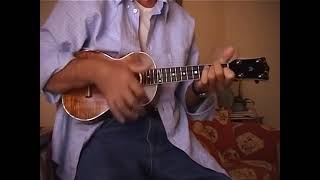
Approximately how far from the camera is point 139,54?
87 centimetres

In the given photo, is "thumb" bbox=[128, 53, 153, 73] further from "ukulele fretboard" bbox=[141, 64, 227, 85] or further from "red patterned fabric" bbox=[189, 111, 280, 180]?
A: "red patterned fabric" bbox=[189, 111, 280, 180]

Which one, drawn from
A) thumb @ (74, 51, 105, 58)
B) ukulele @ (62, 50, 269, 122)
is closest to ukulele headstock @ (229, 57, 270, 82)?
ukulele @ (62, 50, 269, 122)

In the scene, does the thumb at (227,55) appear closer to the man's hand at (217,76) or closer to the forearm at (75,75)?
the man's hand at (217,76)

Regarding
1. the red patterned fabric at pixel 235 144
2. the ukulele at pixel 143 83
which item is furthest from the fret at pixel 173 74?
the red patterned fabric at pixel 235 144

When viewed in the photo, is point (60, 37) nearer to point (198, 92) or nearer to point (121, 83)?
point (121, 83)

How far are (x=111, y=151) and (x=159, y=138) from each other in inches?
4.1

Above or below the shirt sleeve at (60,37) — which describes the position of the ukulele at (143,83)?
below

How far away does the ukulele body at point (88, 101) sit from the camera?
863 mm

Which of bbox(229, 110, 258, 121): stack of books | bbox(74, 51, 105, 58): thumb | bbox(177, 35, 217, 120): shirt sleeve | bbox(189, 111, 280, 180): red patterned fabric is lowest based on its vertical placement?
bbox(189, 111, 280, 180): red patterned fabric

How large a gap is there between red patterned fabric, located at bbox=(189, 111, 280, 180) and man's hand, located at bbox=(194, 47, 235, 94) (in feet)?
0.20

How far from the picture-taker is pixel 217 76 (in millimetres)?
888

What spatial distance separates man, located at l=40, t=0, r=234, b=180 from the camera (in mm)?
874

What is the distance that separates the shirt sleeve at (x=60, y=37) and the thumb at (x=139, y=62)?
0.11 metres
